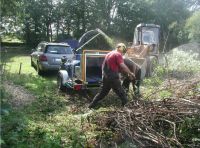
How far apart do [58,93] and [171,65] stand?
623 cm

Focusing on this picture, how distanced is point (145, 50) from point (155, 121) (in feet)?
31.6

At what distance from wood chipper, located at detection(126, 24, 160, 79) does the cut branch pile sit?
6929 mm

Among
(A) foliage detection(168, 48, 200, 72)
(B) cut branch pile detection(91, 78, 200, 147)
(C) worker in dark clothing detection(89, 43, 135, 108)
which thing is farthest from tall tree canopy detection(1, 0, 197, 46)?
(B) cut branch pile detection(91, 78, 200, 147)

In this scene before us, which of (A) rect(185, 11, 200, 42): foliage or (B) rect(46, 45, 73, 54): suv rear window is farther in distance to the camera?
(A) rect(185, 11, 200, 42): foliage

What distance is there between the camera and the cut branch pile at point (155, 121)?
6407 millimetres

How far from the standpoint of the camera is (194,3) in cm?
Result: 4591

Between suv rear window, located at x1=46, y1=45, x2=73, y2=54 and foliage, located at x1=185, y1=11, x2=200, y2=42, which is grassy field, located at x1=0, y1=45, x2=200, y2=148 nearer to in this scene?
suv rear window, located at x1=46, y1=45, x2=73, y2=54

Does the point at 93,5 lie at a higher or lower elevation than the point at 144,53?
higher

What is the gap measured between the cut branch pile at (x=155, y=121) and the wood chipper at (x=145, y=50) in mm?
6929

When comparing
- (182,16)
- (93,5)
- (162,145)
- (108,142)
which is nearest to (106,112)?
(108,142)

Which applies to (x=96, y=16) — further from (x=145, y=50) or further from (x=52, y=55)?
(x=145, y=50)

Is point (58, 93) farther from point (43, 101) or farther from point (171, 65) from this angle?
point (171, 65)

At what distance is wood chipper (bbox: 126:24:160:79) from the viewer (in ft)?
50.2

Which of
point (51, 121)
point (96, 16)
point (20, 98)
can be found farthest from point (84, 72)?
point (96, 16)
